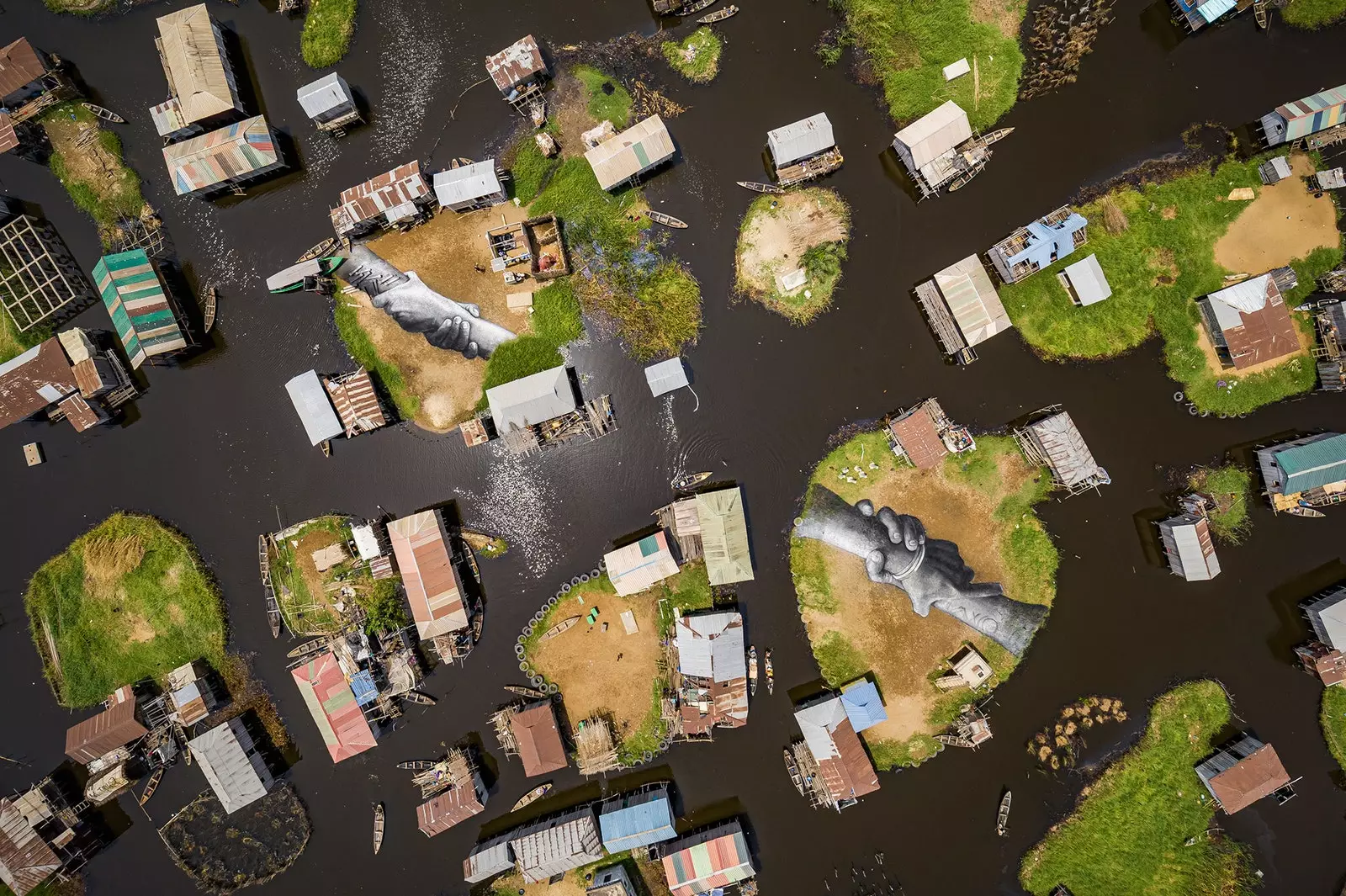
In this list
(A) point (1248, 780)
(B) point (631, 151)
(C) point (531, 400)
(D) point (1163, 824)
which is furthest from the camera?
(C) point (531, 400)

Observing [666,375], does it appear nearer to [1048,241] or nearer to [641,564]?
[641,564]


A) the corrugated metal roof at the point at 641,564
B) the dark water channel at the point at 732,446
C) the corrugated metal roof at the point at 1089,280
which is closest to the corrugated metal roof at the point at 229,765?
the dark water channel at the point at 732,446

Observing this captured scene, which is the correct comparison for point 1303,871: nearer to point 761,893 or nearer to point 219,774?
point 761,893

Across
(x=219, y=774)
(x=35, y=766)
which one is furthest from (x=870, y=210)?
(x=35, y=766)

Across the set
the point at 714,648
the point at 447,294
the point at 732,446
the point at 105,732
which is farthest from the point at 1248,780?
the point at 105,732

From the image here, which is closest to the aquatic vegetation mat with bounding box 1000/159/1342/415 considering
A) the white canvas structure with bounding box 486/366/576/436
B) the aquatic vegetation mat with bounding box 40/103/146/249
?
the white canvas structure with bounding box 486/366/576/436

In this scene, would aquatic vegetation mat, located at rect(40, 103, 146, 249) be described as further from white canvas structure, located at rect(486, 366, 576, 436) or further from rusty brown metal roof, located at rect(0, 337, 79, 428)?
white canvas structure, located at rect(486, 366, 576, 436)
